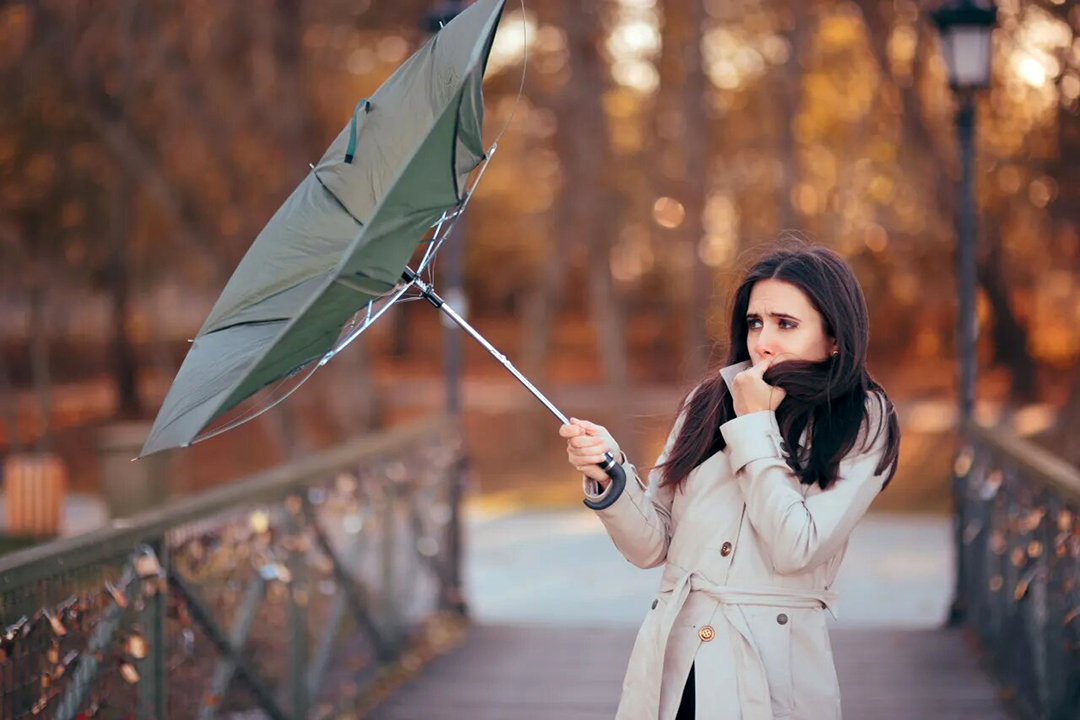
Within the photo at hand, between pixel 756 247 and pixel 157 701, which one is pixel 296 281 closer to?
pixel 756 247

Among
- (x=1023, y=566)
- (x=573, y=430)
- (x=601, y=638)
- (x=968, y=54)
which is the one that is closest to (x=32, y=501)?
(x=601, y=638)

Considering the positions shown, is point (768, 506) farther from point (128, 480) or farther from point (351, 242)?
point (128, 480)

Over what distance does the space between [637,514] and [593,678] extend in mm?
3642

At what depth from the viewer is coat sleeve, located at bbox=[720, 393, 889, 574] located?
2.81m

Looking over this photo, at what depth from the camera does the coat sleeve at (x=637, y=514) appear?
2.98 metres

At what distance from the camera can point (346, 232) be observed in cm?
300

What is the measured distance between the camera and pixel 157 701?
4102mm

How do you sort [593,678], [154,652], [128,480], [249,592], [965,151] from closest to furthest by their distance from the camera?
[154,652] < [249,592] < [593,678] < [965,151] < [128,480]

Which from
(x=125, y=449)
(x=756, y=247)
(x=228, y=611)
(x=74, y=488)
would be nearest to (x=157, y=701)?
(x=228, y=611)

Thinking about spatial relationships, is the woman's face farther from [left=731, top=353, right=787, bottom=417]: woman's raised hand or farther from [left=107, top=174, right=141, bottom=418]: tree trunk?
[left=107, top=174, right=141, bottom=418]: tree trunk

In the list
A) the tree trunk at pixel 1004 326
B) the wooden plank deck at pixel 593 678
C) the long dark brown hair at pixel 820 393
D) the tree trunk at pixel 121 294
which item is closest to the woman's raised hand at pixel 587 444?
the long dark brown hair at pixel 820 393

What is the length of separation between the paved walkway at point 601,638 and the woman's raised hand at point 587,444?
3.05 m

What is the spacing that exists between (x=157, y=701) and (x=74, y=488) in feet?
62.4

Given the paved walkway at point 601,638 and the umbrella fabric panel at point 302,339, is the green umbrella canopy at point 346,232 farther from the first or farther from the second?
the paved walkway at point 601,638
